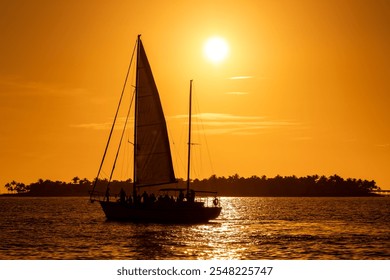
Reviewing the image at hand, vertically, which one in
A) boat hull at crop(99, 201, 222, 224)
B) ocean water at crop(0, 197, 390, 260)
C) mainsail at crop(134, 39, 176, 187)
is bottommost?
ocean water at crop(0, 197, 390, 260)

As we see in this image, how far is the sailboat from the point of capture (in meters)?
67.0

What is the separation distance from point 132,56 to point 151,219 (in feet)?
46.3

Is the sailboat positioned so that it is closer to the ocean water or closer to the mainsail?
the mainsail

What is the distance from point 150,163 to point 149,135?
2.35 meters

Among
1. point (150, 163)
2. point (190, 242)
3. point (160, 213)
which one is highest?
point (150, 163)

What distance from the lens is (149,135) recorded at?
221 feet

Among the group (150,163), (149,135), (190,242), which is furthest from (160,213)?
(190,242)

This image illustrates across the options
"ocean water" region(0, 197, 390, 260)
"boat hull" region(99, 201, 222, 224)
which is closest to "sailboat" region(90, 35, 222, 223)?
"boat hull" region(99, 201, 222, 224)

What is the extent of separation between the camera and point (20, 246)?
53.5 meters

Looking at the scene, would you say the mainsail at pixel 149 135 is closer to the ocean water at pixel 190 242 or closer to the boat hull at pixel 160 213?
the boat hull at pixel 160 213

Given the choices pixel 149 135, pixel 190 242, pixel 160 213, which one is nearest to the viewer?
pixel 190 242

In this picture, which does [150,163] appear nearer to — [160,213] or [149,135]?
[149,135]
